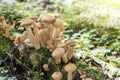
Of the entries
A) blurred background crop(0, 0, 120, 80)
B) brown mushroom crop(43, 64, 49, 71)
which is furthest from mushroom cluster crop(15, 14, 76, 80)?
blurred background crop(0, 0, 120, 80)

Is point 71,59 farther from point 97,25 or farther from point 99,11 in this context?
point 99,11

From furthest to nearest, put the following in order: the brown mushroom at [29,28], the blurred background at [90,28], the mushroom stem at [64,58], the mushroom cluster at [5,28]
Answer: the mushroom cluster at [5,28]
the blurred background at [90,28]
the mushroom stem at [64,58]
the brown mushroom at [29,28]

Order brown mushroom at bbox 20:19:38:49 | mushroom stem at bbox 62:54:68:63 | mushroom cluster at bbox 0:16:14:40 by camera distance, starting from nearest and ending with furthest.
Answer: brown mushroom at bbox 20:19:38:49 → mushroom stem at bbox 62:54:68:63 → mushroom cluster at bbox 0:16:14:40

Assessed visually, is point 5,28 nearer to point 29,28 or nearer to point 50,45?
point 29,28

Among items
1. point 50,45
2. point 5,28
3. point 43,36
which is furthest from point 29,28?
point 5,28

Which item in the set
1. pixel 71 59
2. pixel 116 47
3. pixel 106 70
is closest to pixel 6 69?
pixel 71 59

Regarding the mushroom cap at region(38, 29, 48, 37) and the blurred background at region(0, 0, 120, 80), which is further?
the blurred background at region(0, 0, 120, 80)

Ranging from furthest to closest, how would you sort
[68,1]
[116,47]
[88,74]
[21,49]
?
[68,1] < [116,47] < [21,49] < [88,74]

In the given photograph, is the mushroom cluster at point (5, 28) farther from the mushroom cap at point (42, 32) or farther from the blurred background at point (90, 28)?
the mushroom cap at point (42, 32)

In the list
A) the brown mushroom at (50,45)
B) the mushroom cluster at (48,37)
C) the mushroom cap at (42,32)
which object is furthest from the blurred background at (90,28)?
the mushroom cap at (42,32)

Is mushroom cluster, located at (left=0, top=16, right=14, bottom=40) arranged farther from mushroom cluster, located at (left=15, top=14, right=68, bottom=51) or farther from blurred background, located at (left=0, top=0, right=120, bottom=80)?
mushroom cluster, located at (left=15, top=14, right=68, bottom=51)

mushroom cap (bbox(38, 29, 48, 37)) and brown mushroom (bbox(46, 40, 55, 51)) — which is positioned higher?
mushroom cap (bbox(38, 29, 48, 37))
